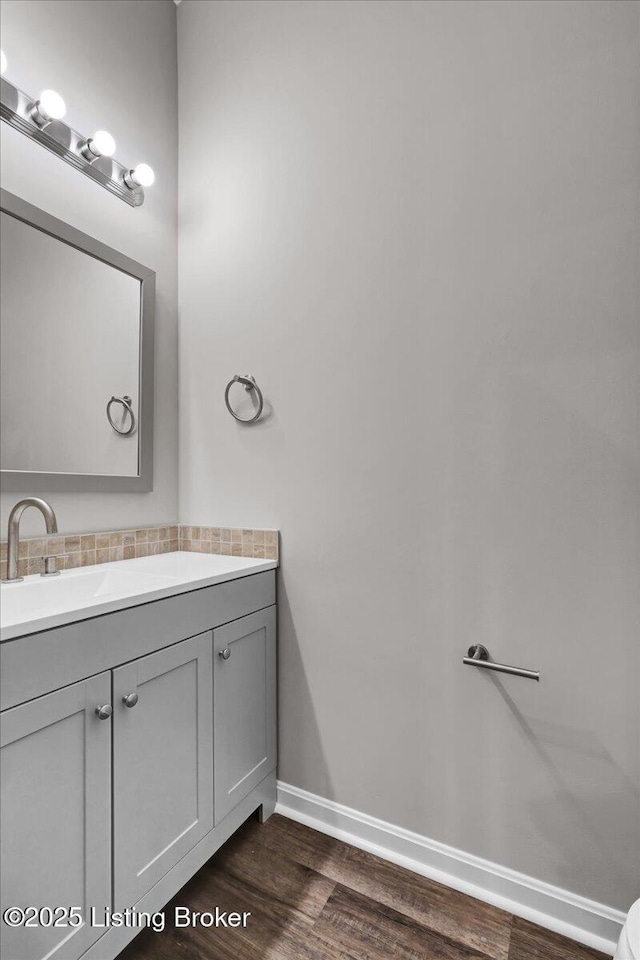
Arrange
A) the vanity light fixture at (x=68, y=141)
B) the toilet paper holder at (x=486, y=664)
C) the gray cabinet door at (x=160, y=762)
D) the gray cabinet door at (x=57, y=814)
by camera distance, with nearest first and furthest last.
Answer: the gray cabinet door at (x=57, y=814)
the gray cabinet door at (x=160, y=762)
the toilet paper holder at (x=486, y=664)
the vanity light fixture at (x=68, y=141)

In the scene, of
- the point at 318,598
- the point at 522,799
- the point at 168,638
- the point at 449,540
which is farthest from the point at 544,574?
the point at 168,638

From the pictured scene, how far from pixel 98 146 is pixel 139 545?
1.27 m

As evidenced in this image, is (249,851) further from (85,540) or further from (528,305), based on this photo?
(528,305)

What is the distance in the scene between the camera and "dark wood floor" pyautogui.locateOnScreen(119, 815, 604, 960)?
116 cm

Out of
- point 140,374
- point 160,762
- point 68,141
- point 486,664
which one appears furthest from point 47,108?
point 486,664

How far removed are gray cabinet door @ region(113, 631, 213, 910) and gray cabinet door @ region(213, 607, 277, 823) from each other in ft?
0.15

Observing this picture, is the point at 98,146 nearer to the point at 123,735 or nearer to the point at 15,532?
the point at 15,532

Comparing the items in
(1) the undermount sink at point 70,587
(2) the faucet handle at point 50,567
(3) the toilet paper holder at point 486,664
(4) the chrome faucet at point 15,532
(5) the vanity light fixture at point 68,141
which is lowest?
(3) the toilet paper holder at point 486,664

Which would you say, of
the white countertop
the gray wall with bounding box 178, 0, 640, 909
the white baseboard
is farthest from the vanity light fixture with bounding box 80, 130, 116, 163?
the white baseboard

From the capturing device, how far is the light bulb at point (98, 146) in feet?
4.84

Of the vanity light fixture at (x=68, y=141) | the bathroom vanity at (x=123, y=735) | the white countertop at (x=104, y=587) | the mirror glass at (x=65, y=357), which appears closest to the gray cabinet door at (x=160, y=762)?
the bathroom vanity at (x=123, y=735)

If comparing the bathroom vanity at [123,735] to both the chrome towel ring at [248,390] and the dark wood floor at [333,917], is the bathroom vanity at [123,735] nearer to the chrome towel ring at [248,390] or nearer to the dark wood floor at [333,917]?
the dark wood floor at [333,917]

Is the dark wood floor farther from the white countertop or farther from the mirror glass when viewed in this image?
the mirror glass

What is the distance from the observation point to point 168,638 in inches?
47.8
